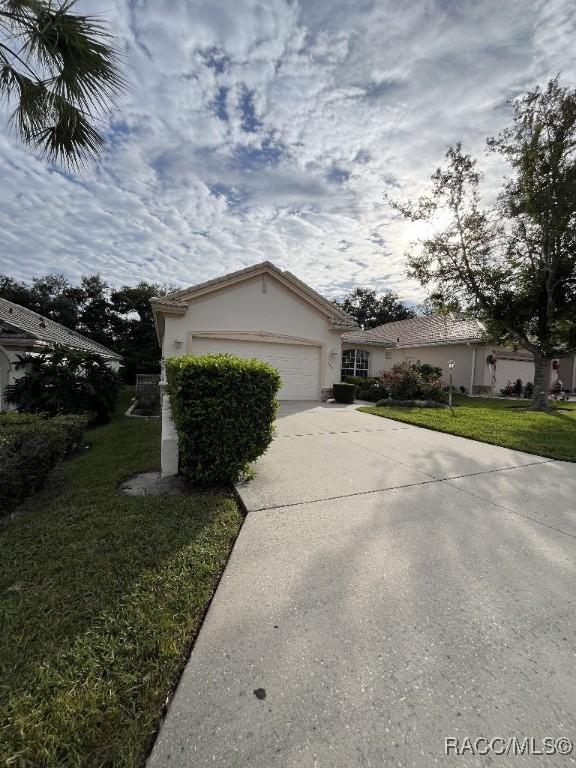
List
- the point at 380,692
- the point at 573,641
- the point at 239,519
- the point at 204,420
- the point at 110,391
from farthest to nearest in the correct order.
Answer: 1. the point at 110,391
2. the point at 204,420
3. the point at 239,519
4. the point at 573,641
5. the point at 380,692

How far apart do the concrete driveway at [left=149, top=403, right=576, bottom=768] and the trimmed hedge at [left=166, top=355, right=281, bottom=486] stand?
0.61 metres

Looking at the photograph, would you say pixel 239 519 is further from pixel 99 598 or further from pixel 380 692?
pixel 380 692

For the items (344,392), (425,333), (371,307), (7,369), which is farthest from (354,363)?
(371,307)

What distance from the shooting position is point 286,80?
21.2 ft

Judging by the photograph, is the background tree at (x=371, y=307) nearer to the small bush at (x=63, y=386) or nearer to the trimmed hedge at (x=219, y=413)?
the small bush at (x=63, y=386)

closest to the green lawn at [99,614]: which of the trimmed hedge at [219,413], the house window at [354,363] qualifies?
the trimmed hedge at [219,413]

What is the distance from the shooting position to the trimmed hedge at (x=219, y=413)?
400 centimetres

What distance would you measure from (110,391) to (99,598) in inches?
351

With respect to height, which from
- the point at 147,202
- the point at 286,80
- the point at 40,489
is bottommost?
the point at 40,489

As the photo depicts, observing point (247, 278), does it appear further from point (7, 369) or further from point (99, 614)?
point (99, 614)

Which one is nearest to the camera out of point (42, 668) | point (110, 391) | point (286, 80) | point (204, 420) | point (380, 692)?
point (380, 692)

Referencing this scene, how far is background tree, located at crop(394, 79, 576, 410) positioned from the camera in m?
10.9

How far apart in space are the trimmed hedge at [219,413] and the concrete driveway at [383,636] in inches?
24.2

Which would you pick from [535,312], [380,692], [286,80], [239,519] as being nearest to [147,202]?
[286,80]
